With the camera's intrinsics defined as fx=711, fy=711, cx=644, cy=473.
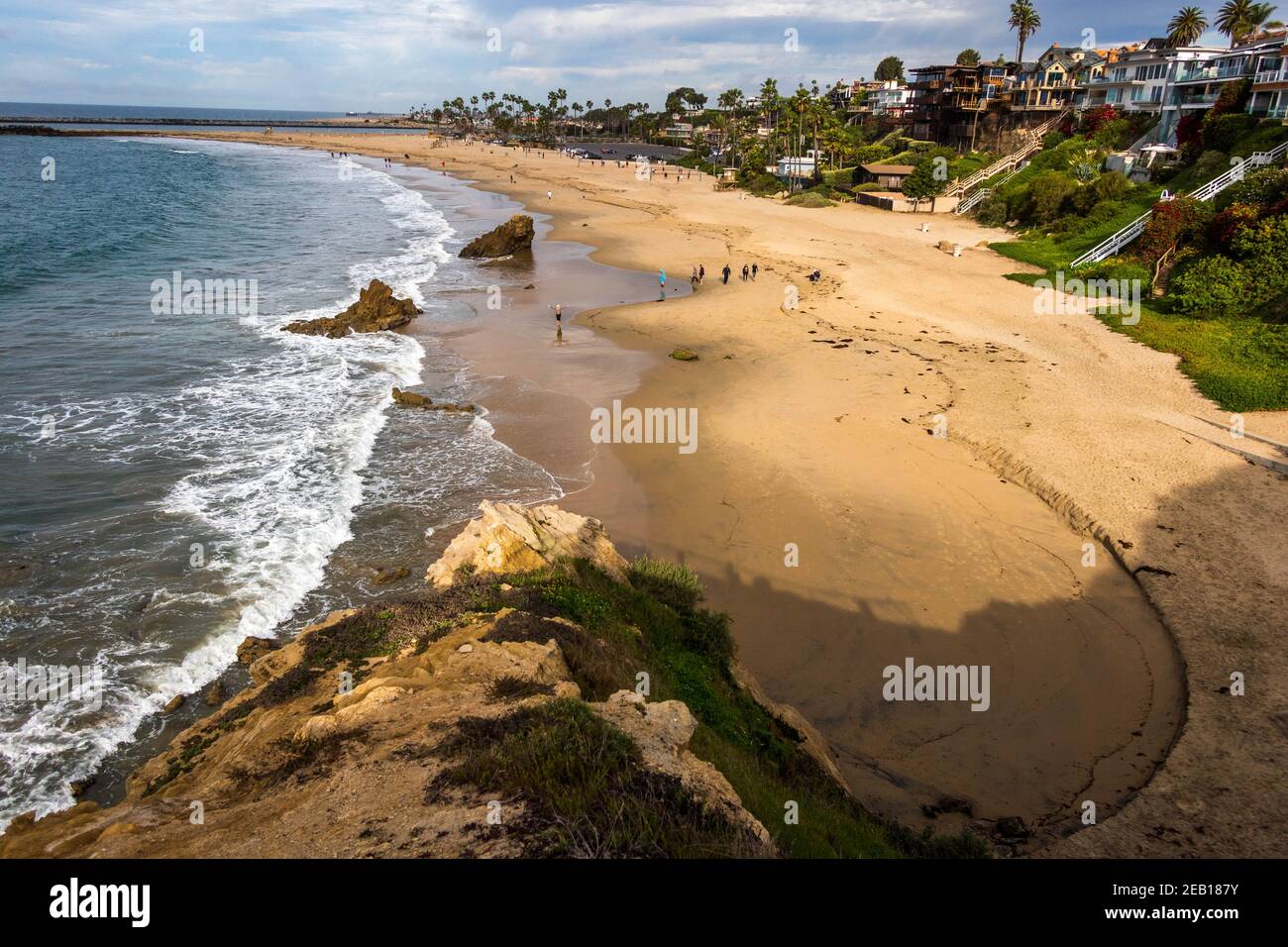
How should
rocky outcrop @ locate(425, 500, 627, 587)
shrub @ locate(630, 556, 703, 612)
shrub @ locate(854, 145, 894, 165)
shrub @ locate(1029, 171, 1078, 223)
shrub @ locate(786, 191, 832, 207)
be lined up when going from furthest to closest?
1. shrub @ locate(854, 145, 894, 165)
2. shrub @ locate(786, 191, 832, 207)
3. shrub @ locate(1029, 171, 1078, 223)
4. shrub @ locate(630, 556, 703, 612)
5. rocky outcrop @ locate(425, 500, 627, 587)

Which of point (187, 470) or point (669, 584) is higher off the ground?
point (187, 470)

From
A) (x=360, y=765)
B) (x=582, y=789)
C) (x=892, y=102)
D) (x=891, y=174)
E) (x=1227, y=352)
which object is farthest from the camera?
(x=892, y=102)

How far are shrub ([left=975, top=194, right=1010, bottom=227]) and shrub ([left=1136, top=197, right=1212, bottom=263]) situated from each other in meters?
20.3

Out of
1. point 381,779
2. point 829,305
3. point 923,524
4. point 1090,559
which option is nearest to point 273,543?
point 381,779

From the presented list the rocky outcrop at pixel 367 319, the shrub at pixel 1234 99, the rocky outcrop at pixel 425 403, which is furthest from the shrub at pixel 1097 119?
the rocky outcrop at pixel 425 403

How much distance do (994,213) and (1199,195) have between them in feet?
63.0

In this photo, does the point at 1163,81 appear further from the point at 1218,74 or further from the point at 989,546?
the point at 989,546

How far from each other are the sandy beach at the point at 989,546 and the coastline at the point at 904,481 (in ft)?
0.28

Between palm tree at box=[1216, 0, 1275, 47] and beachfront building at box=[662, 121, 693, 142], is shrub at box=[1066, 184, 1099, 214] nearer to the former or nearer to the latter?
palm tree at box=[1216, 0, 1275, 47]

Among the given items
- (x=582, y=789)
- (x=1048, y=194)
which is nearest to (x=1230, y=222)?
(x=1048, y=194)

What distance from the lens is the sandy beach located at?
39.9ft

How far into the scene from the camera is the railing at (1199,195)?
41.8 meters

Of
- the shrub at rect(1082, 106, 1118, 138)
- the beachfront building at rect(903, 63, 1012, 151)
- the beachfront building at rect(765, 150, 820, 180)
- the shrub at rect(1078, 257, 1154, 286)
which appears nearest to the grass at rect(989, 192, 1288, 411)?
the shrub at rect(1078, 257, 1154, 286)

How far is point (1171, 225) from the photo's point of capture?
1494 inches
